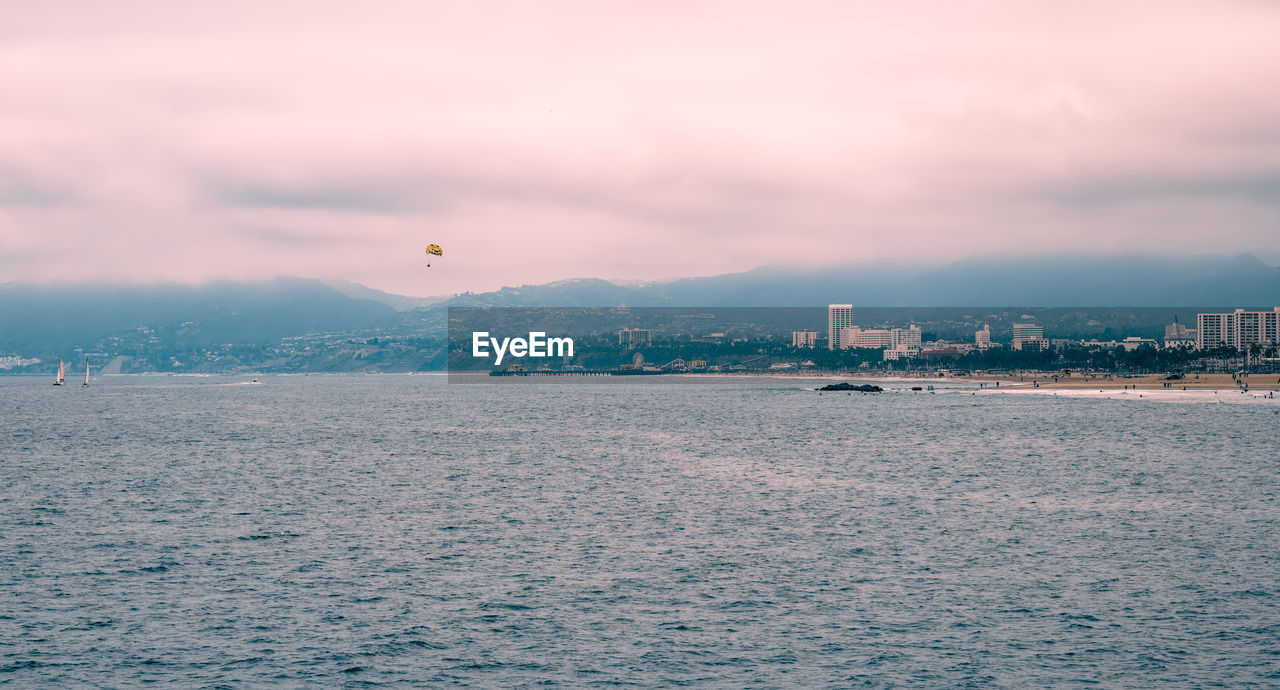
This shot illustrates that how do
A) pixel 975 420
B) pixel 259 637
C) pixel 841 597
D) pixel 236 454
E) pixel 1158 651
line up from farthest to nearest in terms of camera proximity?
pixel 975 420 → pixel 236 454 → pixel 841 597 → pixel 259 637 → pixel 1158 651

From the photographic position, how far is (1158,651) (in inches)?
1208

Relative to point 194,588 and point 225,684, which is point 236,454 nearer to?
point 194,588

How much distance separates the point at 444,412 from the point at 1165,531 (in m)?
149

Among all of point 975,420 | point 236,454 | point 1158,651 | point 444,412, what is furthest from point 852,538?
point 444,412

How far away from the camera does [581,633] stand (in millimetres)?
33438

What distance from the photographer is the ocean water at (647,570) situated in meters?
30.4

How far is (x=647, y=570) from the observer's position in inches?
1684

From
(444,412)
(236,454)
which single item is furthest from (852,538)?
(444,412)

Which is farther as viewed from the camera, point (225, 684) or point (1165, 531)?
point (1165, 531)

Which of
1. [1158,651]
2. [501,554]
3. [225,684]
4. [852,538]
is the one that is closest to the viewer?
[225,684]

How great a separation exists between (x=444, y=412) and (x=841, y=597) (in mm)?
155350

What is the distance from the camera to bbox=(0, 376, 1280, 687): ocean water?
99.6 ft

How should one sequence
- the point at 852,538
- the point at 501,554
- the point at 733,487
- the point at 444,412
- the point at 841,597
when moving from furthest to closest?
the point at 444,412 < the point at 733,487 < the point at 852,538 < the point at 501,554 < the point at 841,597

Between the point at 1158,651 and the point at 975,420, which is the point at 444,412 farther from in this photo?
the point at 1158,651
